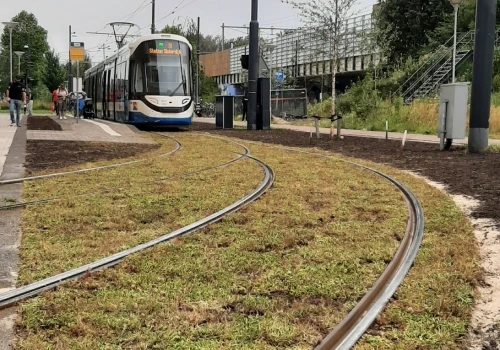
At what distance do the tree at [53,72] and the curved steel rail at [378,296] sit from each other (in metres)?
72.6

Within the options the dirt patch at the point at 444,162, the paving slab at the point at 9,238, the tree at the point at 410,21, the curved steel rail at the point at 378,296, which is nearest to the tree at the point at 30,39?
the tree at the point at 410,21

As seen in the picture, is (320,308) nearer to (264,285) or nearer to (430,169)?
(264,285)

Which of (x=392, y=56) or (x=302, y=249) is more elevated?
(x=392, y=56)

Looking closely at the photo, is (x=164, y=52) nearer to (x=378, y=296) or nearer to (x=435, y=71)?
(x=435, y=71)

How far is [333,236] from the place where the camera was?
559 centimetres

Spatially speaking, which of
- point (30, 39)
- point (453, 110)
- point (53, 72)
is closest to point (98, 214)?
point (453, 110)

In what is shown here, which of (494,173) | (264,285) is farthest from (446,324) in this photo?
(494,173)

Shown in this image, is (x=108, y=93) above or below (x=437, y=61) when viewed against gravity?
below

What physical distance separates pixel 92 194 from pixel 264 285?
4.29 meters

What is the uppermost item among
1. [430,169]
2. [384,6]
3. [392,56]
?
[384,6]

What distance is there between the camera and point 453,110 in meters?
14.1

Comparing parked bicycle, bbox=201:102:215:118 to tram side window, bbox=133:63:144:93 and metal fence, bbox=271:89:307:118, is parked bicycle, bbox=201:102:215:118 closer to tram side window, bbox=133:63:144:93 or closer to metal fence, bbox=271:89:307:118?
metal fence, bbox=271:89:307:118

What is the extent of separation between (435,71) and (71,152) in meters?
27.7

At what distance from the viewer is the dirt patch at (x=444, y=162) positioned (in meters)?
8.24
